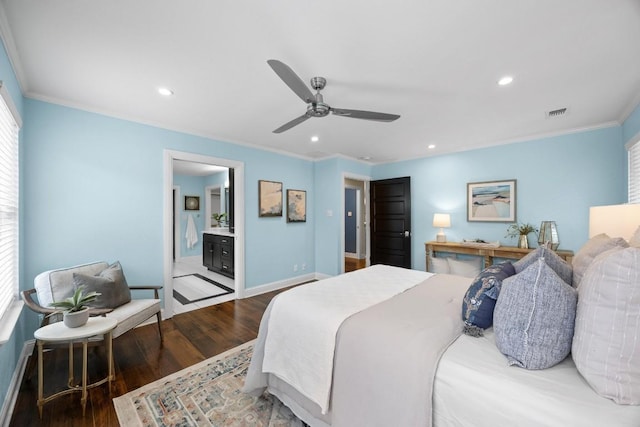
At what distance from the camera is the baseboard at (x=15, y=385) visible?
1.58 meters

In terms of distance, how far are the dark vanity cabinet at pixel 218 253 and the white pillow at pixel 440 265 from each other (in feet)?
11.8

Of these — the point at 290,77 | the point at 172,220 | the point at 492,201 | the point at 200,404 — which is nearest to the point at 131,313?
the point at 200,404

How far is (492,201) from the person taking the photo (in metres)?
4.06

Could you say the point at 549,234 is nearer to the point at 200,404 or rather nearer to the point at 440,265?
the point at 440,265

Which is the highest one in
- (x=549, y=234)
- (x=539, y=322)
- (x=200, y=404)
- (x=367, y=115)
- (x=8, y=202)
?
(x=367, y=115)

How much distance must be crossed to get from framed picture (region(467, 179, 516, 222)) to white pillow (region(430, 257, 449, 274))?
2.88ft

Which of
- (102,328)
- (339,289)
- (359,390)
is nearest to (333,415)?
(359,390)

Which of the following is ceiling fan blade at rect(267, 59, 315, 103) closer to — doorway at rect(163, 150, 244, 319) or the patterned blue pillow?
the patterned blue pillow

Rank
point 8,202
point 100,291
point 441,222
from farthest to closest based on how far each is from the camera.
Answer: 1. point 441,222
2. point 100,291
3. point 8,202

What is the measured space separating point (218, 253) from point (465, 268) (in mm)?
4512

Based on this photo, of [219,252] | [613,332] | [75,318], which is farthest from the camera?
[219,252]

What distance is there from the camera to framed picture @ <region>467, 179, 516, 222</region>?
3895 millimetres

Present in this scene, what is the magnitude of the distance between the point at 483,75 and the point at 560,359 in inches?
80.7

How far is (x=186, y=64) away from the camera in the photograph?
1938mm
